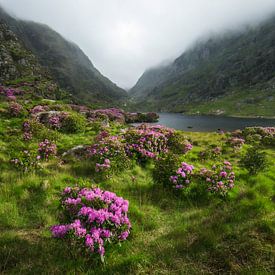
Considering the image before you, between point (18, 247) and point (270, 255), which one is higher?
point (270, 255)

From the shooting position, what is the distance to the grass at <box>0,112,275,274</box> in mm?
5773

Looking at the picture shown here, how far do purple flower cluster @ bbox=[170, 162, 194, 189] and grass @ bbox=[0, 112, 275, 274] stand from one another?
1.72 feet

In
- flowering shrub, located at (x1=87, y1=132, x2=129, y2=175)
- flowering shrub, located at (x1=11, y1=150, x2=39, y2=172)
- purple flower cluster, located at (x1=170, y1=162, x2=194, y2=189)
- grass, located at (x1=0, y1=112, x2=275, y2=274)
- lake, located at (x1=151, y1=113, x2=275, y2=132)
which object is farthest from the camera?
lake, located at (x1=151, y1=113, x2=275, y2=132)

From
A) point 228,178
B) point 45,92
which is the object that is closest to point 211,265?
point 228,178

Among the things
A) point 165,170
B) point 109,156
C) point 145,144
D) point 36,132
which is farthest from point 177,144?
point 36,132

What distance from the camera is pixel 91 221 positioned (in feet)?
20.0

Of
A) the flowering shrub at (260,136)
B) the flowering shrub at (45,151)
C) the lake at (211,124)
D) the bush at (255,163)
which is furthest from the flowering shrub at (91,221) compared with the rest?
the lake at (211,124)

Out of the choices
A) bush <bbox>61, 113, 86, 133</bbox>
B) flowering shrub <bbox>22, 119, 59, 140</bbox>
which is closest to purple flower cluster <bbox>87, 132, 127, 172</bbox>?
flowering shrub <bbox>22, 119, 59, 140</bbox>

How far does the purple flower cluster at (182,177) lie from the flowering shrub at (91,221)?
445 centimetres

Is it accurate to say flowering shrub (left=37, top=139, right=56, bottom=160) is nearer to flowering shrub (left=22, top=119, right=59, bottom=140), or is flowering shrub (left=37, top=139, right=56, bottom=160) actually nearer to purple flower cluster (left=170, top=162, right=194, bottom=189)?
flowering shrub (left=22, top=119, right=59, bottom=140)

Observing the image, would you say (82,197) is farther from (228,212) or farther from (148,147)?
(148,147)

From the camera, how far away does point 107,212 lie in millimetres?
6445

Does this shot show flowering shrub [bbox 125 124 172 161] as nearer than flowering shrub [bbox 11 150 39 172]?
No

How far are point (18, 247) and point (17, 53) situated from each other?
4564 inches
